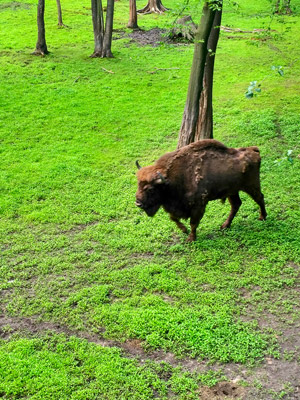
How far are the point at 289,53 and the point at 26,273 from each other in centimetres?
1595

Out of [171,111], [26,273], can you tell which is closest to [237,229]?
[26,273]

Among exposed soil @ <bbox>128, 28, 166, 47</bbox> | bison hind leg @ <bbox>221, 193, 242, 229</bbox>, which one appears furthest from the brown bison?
exposed soil @ <bbox>128, 28, 166, 47</bbox>

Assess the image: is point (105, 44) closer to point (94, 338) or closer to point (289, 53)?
point (289, 53)

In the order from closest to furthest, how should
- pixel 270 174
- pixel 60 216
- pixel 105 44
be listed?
1. pixel 60 216
2. pixel 270 174
3. pixel 105 44

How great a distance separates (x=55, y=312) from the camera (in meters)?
6.47

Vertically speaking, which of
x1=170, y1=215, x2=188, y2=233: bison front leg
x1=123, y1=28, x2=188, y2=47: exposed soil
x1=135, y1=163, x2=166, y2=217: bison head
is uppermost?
x1=123, y1=28, x2=188, y2=47: exposed soil

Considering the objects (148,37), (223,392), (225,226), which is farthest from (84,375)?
(148,37)

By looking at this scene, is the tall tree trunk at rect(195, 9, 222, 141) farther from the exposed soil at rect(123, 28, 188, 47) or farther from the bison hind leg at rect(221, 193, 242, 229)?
the exposed soil at rect(123, 28, 188, 47)

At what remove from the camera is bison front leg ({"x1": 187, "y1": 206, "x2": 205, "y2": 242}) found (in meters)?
7.60

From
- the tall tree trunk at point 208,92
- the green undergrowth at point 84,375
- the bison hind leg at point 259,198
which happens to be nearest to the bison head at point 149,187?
the bison hind leg at point 259,198

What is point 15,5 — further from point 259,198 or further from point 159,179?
point 259,198

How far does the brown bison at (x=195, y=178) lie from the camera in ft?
24.0

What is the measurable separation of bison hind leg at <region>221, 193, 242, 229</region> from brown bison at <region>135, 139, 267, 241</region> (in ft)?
1.04

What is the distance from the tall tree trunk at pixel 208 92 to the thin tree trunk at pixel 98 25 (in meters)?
8.69
